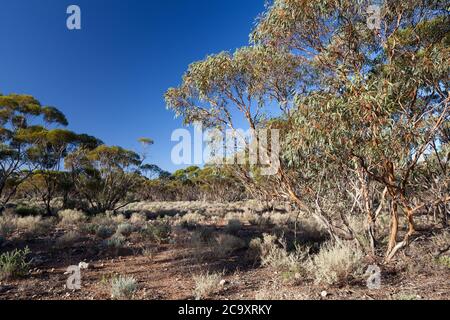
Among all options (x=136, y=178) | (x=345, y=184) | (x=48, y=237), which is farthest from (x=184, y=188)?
(x=345, y=184)

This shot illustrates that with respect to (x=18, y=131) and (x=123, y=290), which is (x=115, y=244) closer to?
(x=123, y=290)

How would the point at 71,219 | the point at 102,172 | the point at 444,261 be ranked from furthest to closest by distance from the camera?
the point at 102,172
the point at 71,219
the point at 444,261

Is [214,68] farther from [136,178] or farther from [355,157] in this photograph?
[136,178]

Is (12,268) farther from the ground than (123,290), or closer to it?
farther from the ground

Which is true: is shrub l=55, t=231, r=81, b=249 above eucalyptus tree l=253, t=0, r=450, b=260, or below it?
below

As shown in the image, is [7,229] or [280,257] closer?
[280,257]

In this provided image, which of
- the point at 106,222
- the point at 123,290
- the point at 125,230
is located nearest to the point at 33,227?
the point at 106,222

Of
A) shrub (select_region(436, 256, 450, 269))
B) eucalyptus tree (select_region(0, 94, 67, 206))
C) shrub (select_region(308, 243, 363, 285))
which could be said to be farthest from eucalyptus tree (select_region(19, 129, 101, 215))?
shrub (select_region(436, 256, 450, 269))

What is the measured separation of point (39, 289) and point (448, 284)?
22.9 feet

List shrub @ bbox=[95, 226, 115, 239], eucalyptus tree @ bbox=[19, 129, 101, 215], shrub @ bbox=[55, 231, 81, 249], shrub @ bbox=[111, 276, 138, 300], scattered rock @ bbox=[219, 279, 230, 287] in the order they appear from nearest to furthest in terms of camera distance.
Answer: shrub @ bbox=[111, 276, 138, 300] → scattered rock @ bbox=[219, 279, 230, 287] → shrub @ bbox=[55, 231, 81, 249] → shrub @ bbox=[95, 226, 115, 239] → eucalyptus tree @ bbox=[19, 129, 101, 215]

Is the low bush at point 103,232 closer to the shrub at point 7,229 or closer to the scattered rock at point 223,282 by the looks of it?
the shrub at point 7,229

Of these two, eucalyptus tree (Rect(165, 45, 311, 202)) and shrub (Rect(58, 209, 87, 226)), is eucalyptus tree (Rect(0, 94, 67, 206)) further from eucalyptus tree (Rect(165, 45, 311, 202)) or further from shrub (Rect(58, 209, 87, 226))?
eucalyptus tree (Rect(165, 45, 311, 202))

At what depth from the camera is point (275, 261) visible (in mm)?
6121

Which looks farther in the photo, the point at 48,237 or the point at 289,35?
the point at 48,237
